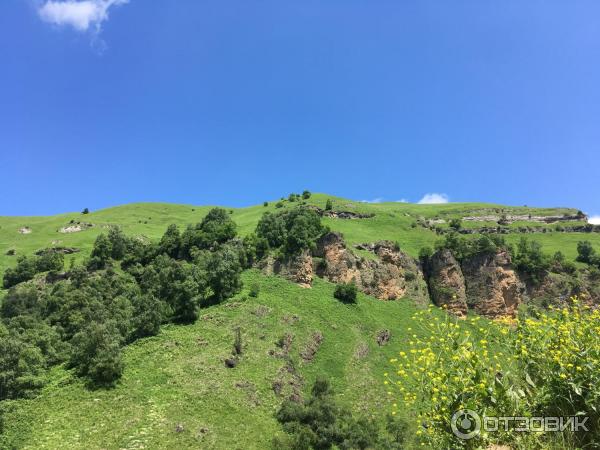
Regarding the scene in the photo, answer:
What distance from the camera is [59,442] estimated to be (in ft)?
144

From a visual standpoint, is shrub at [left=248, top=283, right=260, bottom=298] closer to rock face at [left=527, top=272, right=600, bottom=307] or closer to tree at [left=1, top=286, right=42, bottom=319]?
tree at [left=1, top=286, right=42, bottom=319]

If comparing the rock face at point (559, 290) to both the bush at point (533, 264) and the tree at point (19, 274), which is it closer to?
the bush at point (533, 264)

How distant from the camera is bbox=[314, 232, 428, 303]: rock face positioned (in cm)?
9169

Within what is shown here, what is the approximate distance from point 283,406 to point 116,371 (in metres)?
22.7

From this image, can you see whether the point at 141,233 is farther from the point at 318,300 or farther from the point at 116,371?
the point at 116,371

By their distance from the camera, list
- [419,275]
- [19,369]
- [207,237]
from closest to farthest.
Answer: [19,369] < [419,275] < [207,237]

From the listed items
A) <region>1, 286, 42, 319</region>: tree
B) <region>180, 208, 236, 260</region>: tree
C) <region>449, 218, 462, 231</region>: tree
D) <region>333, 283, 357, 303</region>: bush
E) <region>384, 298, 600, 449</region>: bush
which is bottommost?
<region>1, 286, 42, 319</region>: tree

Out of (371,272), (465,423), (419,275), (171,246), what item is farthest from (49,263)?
(465,423)

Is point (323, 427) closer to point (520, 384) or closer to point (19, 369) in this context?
point (19, 369)

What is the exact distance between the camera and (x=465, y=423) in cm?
1413

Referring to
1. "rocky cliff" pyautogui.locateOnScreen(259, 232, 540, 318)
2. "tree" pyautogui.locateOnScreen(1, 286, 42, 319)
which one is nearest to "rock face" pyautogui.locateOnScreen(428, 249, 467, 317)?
"rocky cliff" pyautogui.locateOnScreen(259, 232, 540, 318)

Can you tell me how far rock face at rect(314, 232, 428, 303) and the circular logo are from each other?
76367 mm

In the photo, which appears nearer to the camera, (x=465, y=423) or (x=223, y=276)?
(x=465, y=423)

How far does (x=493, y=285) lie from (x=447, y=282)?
9.74 metres
